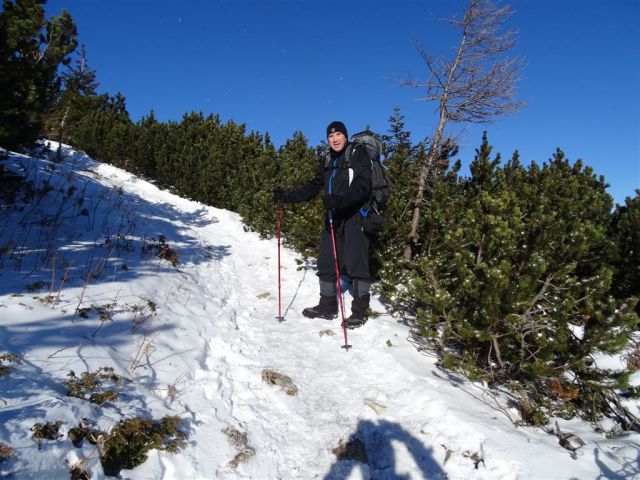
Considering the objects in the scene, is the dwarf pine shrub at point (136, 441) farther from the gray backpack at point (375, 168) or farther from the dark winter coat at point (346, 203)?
the gray backpack at point (375, 168)

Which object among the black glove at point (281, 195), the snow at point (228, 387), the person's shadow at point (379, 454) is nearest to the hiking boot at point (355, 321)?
the snow at point (228, 387)

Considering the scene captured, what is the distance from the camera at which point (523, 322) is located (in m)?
3.23

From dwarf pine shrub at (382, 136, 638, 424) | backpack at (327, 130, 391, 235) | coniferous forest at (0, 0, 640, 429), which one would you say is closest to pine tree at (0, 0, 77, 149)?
coniferous forest at (0, 0, 640, 429)

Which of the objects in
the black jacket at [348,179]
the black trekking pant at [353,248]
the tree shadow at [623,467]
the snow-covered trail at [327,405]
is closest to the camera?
the tree shadow at [623,467]

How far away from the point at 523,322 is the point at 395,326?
Result: 6.56ft

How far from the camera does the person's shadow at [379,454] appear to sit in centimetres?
258

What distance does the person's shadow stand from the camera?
2.58 metres

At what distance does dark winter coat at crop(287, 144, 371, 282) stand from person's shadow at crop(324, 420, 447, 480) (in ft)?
7.53

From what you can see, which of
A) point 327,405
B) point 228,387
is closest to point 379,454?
point 327,405

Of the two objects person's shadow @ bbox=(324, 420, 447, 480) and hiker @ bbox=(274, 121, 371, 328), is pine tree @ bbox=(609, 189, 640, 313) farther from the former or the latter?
person's shadow @ bbox=(324, 420, 447, 480)

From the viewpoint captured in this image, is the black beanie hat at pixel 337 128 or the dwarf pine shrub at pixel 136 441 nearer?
the dwarf pine shrub at pixel 136 441

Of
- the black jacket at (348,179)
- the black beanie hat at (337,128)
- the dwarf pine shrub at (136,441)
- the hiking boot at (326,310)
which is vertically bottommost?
the dwarf pine shrub at (136,441)

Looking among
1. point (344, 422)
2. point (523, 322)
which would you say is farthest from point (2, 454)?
point (523, 322)

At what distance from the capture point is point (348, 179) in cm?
483
